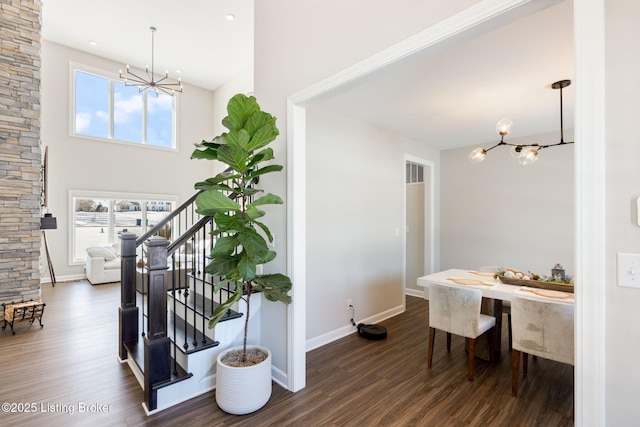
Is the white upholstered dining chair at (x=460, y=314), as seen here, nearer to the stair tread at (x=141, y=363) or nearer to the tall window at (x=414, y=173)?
the stair tread at (x=141, y=363)

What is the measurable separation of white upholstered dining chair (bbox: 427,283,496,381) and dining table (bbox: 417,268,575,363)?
0.16m

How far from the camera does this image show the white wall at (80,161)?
6.42 metres

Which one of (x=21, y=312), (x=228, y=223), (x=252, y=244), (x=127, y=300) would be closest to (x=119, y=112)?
(x=21, y=312)

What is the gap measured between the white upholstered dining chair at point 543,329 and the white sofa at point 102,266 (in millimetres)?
6987

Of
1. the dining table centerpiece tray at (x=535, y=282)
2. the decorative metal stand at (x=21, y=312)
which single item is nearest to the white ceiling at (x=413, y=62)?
the dining table centerpiece tray at (x=535, y=282)

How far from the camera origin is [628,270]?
3.35 feet

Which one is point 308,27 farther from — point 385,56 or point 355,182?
point 355,182

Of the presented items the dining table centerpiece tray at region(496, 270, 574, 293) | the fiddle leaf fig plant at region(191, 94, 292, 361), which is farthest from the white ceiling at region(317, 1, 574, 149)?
the dining table centerpiece tray at region(496, 270, 574, 293)

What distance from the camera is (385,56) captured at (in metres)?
1.80

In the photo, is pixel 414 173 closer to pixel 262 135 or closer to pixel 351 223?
pixel 351 223

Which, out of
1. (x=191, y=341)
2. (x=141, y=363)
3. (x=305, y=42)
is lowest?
(x=141, y=363)

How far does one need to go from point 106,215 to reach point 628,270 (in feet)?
28.8

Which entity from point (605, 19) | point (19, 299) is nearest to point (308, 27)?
point (605, 19)

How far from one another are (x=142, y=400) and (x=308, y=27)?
3162 millimetres
